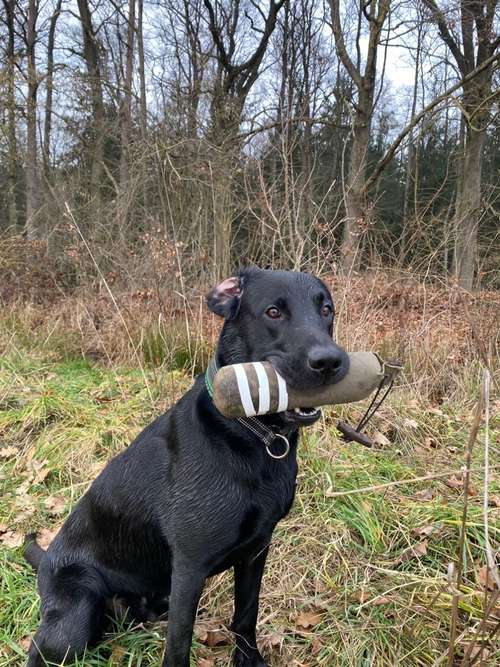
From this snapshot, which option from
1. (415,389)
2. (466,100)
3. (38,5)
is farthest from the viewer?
(38,5)

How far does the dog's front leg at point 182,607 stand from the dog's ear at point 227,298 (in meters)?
0.94

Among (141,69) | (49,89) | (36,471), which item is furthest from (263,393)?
(49,89)

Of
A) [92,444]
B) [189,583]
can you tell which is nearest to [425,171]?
[92,444]

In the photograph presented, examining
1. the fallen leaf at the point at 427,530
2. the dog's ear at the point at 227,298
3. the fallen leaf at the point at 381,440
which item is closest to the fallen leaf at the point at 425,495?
the fallen leaf at the point at 427,530

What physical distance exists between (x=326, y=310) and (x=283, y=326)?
27cm

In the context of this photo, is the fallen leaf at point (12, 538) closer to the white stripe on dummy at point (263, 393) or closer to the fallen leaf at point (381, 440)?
the white stripe on dummy at point (263, 393)

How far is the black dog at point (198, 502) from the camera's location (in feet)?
5.53

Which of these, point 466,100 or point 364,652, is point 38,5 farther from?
point 364,652

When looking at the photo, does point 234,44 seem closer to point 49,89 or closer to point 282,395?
point 49,89

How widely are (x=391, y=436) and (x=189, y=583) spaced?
2627 mm

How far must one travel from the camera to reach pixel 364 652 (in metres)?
2.13

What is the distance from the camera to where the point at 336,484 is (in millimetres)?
3119

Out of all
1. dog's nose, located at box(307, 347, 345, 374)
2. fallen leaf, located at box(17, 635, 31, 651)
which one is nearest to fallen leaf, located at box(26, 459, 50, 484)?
fallen leaf, located at box(17, 635, 31, 651)

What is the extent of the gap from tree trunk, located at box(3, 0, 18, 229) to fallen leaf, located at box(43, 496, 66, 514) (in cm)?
935
